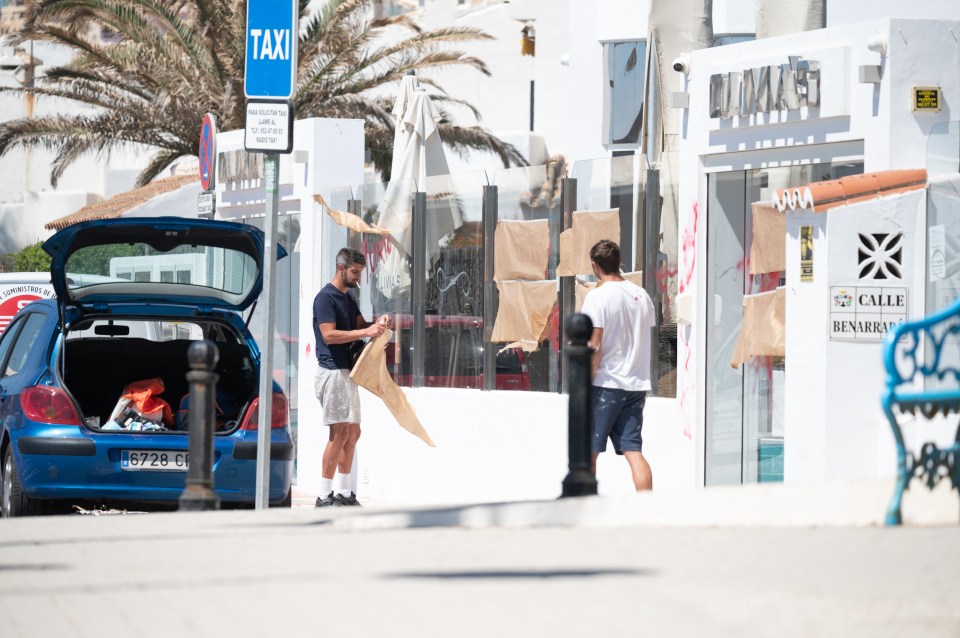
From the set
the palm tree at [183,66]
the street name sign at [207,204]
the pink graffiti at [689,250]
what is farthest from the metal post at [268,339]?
the palm tree at [183,66]

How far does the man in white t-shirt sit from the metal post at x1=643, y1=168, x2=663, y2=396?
4.57 feet

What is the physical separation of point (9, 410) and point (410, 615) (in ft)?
17.6

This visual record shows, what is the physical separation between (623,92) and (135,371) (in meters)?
15.4

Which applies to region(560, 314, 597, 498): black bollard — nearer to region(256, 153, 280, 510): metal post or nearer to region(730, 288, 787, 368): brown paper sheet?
region(256, 153, 280, 510): metal post

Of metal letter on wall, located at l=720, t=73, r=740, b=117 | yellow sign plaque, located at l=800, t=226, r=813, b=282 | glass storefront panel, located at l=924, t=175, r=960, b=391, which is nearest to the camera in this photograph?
glass storefront panel, located at l=924, t=175, r=960, b=391

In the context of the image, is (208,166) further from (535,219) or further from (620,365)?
(620,365)

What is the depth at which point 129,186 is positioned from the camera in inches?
1757

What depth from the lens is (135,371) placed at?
33.9 feet

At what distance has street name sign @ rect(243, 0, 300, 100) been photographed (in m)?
8.67

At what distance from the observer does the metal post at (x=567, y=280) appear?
10.8 meters

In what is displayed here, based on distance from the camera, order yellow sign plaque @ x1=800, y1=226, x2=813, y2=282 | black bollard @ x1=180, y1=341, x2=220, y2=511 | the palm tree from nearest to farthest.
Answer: black bollard @ x1=180, y1=341, x2=220, y2=511, yellow sign plaque @ x1=800, y1=226, x2=813, y2=282, the palm tree

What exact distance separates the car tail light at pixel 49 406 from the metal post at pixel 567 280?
11.7 ft

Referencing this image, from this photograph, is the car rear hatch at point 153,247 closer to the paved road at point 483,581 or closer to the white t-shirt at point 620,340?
the white t-shirt at point 620,340

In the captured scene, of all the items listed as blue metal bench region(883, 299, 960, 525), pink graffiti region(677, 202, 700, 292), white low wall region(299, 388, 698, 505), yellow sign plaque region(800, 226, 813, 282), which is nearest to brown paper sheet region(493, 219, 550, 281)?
white low wall region(299, 388, 698, 505)
